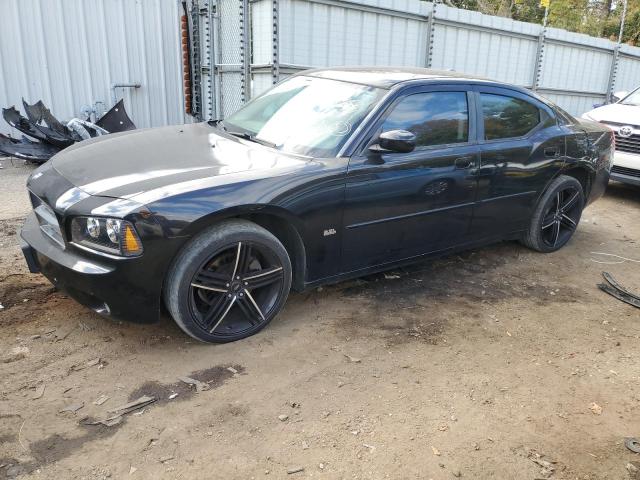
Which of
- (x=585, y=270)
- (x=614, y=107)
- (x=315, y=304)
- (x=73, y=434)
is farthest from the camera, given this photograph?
(x=614, y=107)

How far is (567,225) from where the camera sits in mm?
5461

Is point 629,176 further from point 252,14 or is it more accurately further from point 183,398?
point 183,398

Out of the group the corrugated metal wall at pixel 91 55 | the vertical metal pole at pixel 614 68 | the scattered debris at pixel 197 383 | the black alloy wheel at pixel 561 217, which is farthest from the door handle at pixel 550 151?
the vertical metal pole at pixel 614 68

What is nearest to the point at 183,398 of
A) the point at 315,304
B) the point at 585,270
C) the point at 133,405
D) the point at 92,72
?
the point at 133,405

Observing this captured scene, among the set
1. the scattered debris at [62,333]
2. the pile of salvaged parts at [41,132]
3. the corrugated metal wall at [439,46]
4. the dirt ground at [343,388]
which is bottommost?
the dirt ground at [343,388]

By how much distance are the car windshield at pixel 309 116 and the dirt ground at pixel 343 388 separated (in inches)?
46.7

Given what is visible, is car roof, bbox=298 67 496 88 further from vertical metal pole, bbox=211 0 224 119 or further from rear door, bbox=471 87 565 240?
vertical metal pole, bbox=211 0 224 119

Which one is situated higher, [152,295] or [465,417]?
[152,295]

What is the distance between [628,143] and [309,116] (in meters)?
5.68

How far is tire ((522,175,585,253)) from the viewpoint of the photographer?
5.02 meters

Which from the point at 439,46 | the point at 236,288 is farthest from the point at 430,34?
the point at 236,288

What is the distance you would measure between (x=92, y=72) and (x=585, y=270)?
7977 mm

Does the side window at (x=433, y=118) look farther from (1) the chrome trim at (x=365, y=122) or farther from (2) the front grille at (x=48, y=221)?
(2) the front grille at (x=48, y=221)

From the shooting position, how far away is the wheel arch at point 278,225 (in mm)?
3019
